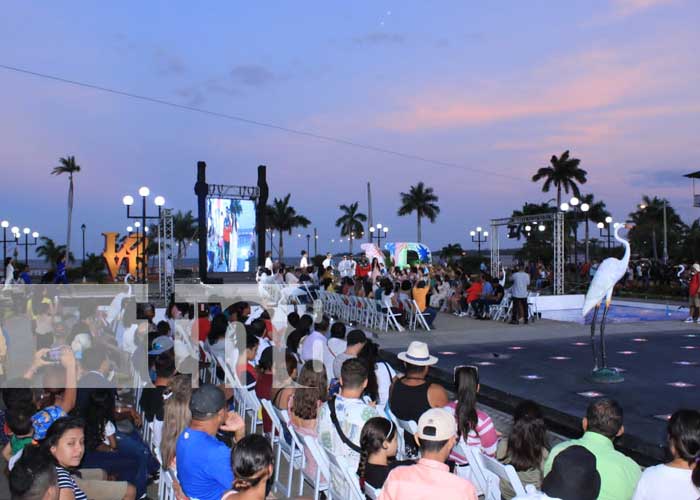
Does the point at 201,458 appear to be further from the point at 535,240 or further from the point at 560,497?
the point at 535,240

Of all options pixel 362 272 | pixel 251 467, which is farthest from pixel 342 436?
pixel 362 272

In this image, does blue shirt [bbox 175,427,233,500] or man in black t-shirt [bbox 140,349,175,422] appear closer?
blue shirt [bbox 175,427,233,500]

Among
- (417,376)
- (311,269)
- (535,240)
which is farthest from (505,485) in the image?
(535,240)

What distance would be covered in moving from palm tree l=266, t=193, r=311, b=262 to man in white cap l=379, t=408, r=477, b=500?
72.2 metres

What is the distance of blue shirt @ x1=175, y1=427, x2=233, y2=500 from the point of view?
355cm

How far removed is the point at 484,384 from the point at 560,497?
601 cm

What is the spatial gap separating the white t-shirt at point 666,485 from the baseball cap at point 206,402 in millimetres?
2372

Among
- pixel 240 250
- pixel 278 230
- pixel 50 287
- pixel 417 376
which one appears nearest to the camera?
pixel 417 376

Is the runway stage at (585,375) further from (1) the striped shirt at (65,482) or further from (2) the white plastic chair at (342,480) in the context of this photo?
(1) the striped shirt at (65,482)

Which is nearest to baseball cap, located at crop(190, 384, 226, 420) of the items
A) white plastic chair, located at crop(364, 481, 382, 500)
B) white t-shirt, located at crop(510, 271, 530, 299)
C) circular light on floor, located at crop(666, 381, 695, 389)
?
white plastic chair, located at crop(364, 481, 382, 500)

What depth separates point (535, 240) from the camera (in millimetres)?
63188

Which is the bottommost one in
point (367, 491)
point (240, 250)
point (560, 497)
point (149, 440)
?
point (149, 440)

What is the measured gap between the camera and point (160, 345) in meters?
7.55

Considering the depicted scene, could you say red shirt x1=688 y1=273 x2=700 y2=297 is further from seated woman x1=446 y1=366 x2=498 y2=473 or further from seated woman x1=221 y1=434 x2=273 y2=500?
seated woman x1=221 y1=434 x2=273 y2=500
